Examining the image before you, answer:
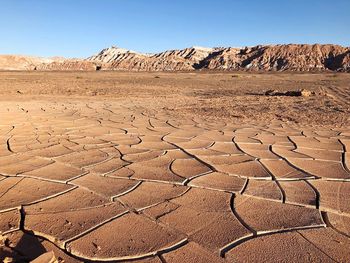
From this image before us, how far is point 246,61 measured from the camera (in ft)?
236

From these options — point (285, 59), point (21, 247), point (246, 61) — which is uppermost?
point (285, 59)

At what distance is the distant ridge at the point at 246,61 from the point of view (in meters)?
63.6

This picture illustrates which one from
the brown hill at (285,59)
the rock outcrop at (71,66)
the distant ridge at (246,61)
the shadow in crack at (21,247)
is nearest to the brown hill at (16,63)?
the distant ridge at (246,61)

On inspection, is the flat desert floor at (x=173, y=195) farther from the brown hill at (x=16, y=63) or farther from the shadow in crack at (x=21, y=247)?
the brown hill at (x=16, y=63)

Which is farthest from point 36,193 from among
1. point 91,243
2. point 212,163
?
point 212,163

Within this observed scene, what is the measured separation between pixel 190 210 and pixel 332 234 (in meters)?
0.88

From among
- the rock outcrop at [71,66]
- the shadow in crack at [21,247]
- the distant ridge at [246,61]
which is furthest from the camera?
the rock outcrop at [71,66]

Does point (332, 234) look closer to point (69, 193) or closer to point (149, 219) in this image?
point (149, 219)

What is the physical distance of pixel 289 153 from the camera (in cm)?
405

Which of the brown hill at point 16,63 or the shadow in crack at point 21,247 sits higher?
the shadow in crack at point 21,247

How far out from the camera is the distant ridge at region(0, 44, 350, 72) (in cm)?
6356

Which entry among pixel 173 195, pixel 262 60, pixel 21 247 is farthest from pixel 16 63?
pixel 21 247

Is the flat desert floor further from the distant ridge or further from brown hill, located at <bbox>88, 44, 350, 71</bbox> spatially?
brown hill, located at <bbox>88, 44, 350, 71</bbox>

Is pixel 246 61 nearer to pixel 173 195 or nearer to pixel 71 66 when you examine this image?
pixel 71 66
